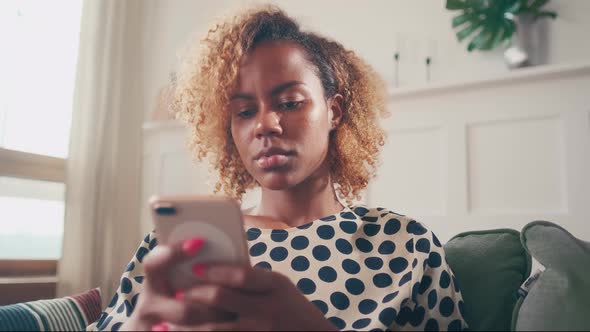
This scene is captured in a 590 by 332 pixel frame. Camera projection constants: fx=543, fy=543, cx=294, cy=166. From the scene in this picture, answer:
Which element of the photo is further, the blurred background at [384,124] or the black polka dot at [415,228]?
the blurred background at [384,124]

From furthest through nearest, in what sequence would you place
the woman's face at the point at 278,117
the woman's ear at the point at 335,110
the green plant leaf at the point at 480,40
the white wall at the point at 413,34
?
1. the green plant leaf at the point at 480,40
2. the white wall at the point at 413,34
3. the woman's ear at the point at 335,110
4. the woman's face at the point at 278,117

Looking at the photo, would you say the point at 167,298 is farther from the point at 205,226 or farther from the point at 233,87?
the point at 233,87

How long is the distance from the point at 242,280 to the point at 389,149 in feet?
5.42

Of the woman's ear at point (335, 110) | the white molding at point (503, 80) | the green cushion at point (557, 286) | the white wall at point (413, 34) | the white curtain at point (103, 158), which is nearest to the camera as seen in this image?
the green cushion at point (557, 286)

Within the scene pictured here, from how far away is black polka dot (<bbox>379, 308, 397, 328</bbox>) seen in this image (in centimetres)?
75

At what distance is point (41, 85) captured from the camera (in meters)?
2.28

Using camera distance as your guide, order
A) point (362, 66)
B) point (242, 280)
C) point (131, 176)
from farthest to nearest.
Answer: point (131, 176), point (362, 66), point (242, 280)

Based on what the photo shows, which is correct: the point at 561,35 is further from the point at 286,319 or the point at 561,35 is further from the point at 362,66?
the point at 286,319

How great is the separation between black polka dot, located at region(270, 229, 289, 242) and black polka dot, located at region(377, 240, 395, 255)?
5.9 inches

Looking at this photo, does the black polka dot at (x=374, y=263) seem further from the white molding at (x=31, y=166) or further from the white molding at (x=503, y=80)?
the white molding at (x=31, y=166)

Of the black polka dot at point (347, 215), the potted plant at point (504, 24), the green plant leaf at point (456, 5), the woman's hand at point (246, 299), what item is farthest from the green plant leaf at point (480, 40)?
the woman's hand at point (246, 299)

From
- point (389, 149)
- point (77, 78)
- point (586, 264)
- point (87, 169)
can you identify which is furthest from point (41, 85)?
point (586, 264)

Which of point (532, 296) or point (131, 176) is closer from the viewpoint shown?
point (532, 296)

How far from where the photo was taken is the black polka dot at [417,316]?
806 millimetres
